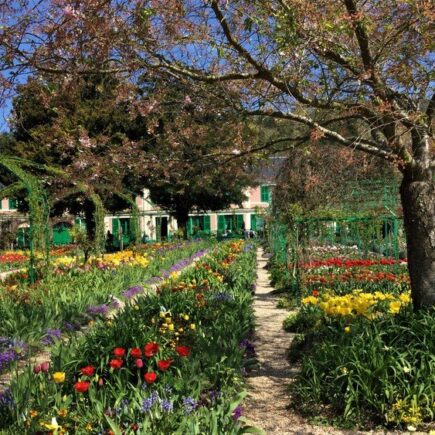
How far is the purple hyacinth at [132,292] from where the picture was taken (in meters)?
9.95

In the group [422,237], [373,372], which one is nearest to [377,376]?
[373,372]

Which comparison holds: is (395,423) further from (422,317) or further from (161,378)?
(161,378)

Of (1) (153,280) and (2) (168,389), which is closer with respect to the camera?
(2) (168,389)

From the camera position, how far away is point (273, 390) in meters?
5.14

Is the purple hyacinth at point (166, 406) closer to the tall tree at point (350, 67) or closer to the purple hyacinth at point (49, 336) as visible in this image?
the tall tree at point (350, 67)

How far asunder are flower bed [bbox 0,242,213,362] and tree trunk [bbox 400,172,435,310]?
136 inches

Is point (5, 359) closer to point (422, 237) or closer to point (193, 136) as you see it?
point (193, 136)

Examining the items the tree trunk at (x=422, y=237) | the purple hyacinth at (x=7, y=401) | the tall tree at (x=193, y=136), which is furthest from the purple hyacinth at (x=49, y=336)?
the tree trunk at (x=422, y=237)

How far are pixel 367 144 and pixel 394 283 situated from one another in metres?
5.50

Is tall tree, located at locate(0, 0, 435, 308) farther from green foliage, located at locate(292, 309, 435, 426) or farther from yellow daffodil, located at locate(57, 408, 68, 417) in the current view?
yellow daffodil, located at locate(57, 408, 68, 417)

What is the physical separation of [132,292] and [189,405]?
7195 mm

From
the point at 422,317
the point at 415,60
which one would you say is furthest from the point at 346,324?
the point at 415,60

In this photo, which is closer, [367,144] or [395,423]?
[395,423]

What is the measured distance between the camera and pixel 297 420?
4.34m
